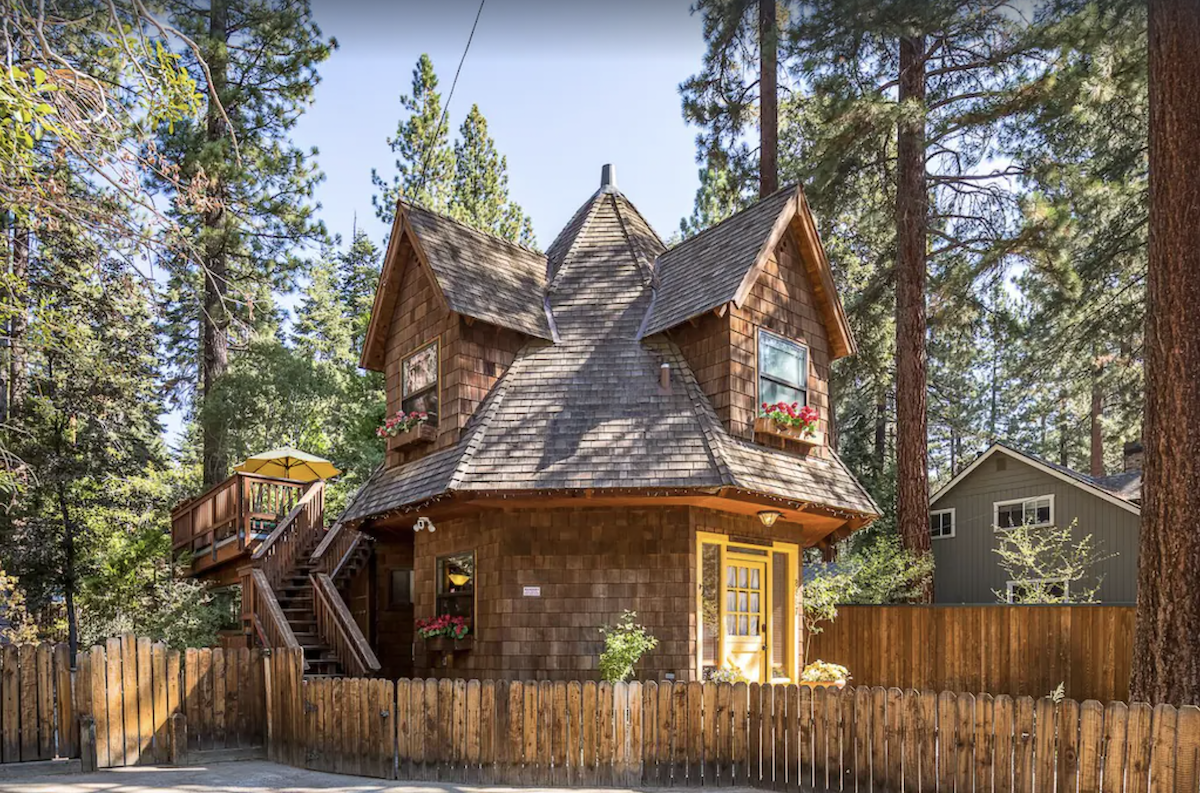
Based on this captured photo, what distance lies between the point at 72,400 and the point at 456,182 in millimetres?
13621

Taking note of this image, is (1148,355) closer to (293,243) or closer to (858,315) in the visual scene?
(858,315)

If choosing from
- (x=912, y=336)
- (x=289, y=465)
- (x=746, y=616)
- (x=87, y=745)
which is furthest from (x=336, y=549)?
(x=912, y=336)

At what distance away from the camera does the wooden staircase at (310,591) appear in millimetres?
13180

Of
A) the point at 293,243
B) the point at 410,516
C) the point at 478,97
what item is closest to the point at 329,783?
the point at 410,516

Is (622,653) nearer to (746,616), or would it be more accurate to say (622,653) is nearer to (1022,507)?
(746,616)

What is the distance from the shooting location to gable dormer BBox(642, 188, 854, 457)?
43.1 feet

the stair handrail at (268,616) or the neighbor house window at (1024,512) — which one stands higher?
the neighbor house window at (1024,512)

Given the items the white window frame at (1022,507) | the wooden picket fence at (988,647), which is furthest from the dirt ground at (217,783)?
the white window frame at (1022,507)

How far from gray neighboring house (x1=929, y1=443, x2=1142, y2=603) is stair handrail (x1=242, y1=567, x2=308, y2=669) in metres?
18.0

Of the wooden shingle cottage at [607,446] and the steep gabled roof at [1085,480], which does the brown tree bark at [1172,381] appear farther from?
the steep gabled roof at [1085,480]

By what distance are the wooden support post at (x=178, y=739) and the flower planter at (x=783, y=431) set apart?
796 cm

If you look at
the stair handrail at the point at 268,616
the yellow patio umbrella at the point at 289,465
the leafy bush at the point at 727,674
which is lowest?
the leafy bush at the point at 727,674

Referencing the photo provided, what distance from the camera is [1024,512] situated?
2536cm

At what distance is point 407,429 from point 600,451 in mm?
3446
